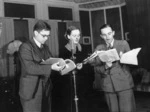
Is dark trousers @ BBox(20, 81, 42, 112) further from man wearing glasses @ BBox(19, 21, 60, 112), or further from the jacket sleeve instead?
the jacket sleeve

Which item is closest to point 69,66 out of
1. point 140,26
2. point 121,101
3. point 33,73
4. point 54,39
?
point 33,73

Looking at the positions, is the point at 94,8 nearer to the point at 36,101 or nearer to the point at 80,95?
the point at 80,95

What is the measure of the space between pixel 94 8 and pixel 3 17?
3.15 meters

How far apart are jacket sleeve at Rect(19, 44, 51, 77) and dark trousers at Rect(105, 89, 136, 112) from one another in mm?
838

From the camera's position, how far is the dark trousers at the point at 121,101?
7.56ft

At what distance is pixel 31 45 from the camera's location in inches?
81.0

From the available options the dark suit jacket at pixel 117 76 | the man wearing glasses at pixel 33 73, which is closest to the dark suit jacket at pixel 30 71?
the man wearing glasses at pixel 33 73

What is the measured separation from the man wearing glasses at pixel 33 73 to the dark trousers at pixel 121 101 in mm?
771

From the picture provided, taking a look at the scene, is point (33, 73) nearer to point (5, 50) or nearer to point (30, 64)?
point (30, 64)

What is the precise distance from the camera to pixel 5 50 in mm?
5145

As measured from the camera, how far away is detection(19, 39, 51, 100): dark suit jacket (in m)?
1.95

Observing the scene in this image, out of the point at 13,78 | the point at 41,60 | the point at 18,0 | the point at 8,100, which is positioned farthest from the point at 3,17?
the point at 41,60

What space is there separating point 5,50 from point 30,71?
3.46 metres

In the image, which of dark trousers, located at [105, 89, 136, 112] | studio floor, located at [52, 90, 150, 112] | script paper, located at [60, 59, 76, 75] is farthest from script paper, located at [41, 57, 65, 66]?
studio floor, located at [52, 90, 150, 112]
